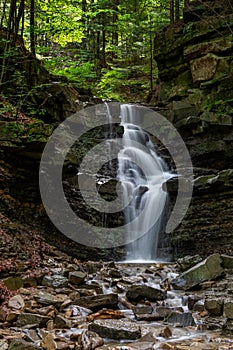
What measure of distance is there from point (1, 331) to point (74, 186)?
474 cm

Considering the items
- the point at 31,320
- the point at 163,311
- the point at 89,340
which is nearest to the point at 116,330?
the point at 89,340

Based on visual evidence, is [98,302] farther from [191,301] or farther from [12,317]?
[191,301]

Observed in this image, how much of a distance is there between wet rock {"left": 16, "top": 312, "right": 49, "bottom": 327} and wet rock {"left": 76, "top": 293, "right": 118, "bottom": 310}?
0.79 meters

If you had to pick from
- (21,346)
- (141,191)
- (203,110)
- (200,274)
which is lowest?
(200,274)

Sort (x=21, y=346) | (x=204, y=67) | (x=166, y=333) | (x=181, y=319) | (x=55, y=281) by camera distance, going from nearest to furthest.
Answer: (x=21, y=346), (x=166, y=333), (x=181, y=319), (x=55, y=281), (x=204, y=67)

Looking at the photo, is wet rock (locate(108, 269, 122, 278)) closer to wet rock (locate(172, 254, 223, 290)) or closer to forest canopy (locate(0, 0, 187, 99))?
wet rock (locate(172, 254, 223, 290))

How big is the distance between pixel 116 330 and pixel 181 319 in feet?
3.26

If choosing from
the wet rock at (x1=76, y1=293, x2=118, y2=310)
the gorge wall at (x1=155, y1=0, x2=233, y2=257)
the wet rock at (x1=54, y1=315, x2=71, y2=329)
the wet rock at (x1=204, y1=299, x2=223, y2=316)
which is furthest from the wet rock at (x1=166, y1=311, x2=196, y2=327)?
the gorge wall at (x1=155, y1=0, x2=233, y2=257)

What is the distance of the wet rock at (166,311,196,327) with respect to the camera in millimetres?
4117

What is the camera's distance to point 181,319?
4184mm

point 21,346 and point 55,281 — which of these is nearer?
point 21,346

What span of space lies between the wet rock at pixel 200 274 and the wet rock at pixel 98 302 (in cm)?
156

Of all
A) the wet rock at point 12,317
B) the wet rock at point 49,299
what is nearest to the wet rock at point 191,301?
the wet rock at point 49,299

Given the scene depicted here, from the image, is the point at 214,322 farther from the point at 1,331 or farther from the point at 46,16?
the point at 46,16
